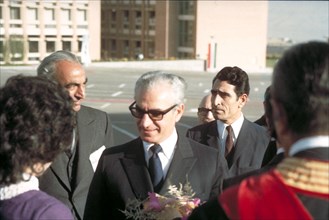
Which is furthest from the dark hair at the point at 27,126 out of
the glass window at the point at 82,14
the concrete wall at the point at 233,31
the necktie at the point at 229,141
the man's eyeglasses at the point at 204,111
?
the concrete wall at the point at 233,31

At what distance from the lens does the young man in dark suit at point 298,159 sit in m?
1.91

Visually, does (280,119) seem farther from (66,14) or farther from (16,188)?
(66,14)

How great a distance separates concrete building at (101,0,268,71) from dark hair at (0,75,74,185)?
41.0m

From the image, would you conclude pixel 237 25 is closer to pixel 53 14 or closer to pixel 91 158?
pixel 53 14

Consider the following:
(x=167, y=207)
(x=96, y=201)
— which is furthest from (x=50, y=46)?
(x=167, y=207)

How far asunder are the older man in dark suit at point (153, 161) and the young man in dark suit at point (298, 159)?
1.45 metres

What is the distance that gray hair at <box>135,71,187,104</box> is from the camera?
3412mm

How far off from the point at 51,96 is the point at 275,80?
968 mm

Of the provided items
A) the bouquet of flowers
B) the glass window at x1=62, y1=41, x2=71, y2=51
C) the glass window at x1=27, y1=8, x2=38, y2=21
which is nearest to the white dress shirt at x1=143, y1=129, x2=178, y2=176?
the bouquet of flowers

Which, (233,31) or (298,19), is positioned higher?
(298,19)

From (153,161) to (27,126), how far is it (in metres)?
1.27

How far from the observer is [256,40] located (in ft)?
165

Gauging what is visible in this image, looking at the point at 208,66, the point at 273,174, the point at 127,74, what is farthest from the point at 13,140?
the point at 208,66

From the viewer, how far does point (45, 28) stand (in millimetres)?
37156
